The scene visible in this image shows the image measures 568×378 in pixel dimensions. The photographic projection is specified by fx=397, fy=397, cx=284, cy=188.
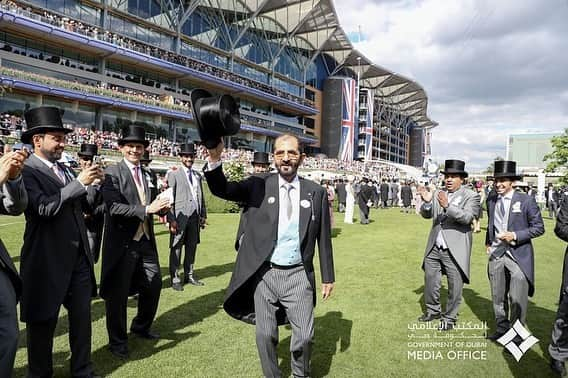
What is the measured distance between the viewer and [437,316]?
5.34m

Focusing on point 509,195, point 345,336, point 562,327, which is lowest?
point 345,336

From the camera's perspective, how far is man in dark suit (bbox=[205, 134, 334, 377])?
315cm

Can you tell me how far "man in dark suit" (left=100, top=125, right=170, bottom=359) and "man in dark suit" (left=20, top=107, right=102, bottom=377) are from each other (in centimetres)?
61

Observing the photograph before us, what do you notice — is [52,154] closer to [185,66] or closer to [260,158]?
[260,158]

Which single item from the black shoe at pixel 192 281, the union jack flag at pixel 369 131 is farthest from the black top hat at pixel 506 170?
the union jack flag at pixel 369 131

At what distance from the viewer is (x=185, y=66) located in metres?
40.6

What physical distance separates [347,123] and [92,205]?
67.1 metres

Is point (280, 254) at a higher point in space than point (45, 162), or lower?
lower

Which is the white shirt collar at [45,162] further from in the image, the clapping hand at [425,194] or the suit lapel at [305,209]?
the clapping hand at [425,194]

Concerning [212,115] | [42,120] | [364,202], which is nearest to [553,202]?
[364,202]

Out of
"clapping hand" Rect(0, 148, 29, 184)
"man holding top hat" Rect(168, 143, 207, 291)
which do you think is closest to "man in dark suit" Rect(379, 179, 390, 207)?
"man holding top hat" Rect(168, 143, 207, 291)

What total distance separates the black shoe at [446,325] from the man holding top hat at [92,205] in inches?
170

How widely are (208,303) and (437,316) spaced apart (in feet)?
10.6

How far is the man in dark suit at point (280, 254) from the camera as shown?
124 inches
